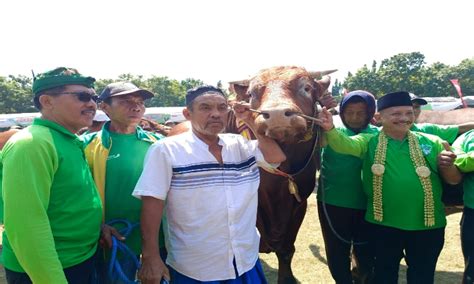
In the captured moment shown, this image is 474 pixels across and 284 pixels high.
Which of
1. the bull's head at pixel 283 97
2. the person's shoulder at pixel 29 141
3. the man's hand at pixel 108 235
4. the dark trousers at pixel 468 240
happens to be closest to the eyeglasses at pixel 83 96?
the person's shoulder at pixel 29 141

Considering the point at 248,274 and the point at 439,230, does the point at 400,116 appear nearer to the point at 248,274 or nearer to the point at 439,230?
the point at 439,230

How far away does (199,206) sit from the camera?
92.8 inches

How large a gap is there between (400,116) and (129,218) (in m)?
2.34

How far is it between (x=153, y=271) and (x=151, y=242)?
0.57 feet

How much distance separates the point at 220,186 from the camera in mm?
2385

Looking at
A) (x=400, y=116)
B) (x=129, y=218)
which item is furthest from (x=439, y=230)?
(x=129, y=218)

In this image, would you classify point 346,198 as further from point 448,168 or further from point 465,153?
point 465,153

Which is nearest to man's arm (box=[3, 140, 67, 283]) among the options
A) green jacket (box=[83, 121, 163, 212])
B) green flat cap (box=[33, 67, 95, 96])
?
green flat cap (box=[33, 67, 95, 96])

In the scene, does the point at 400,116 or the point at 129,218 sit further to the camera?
the point at 400,116

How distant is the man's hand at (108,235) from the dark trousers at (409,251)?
2.17 metres

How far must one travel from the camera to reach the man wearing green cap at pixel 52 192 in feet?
6.44

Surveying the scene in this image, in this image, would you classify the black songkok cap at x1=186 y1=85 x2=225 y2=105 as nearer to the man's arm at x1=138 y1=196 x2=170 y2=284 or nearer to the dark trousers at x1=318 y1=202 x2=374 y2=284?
the man's arm at x1=138 y1=196 x2=170 y2=284

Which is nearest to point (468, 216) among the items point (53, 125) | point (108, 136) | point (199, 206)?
point (199, 206)

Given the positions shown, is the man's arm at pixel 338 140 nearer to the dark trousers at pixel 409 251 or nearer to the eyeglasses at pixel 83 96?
the dark trousers at pixel 409 251
